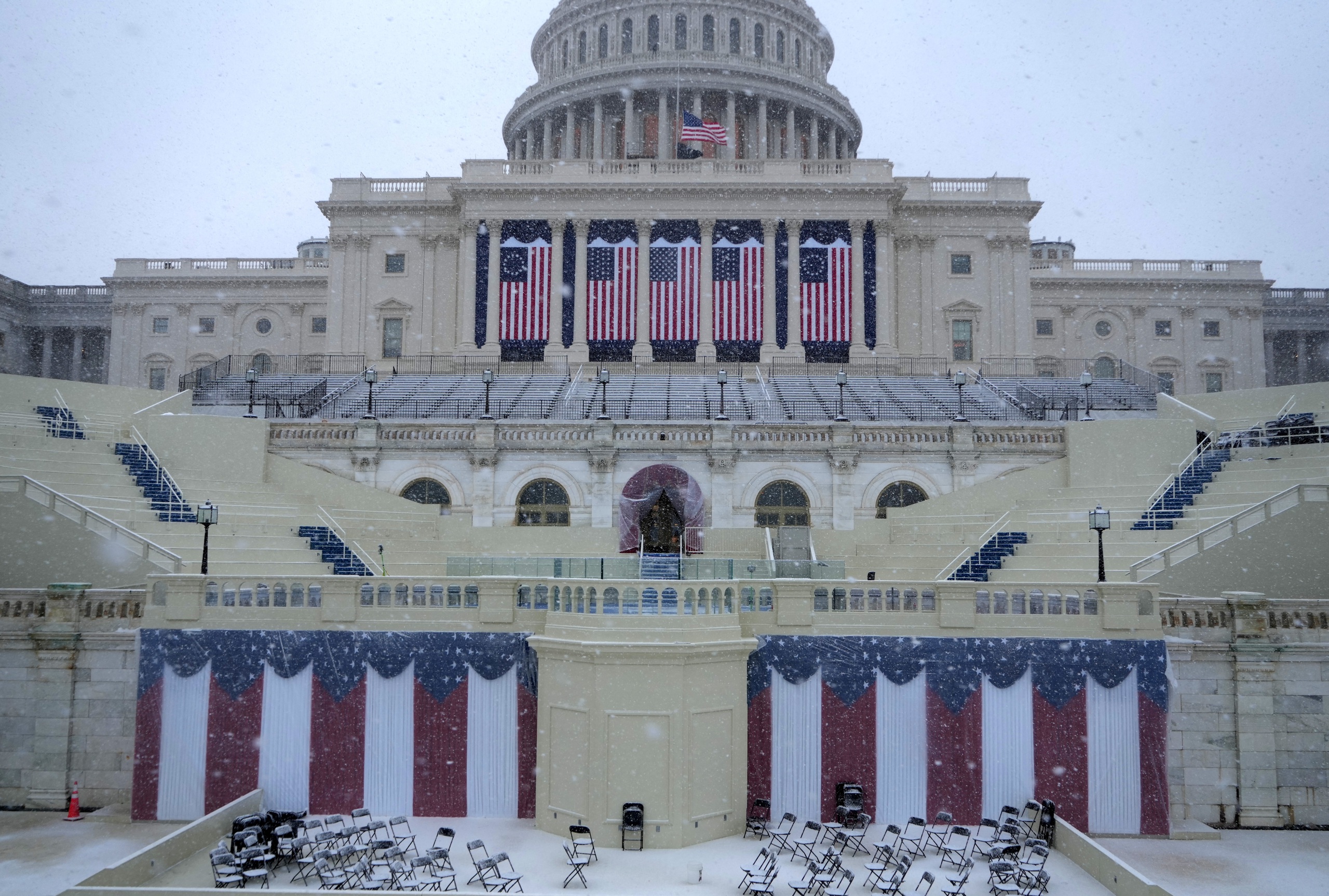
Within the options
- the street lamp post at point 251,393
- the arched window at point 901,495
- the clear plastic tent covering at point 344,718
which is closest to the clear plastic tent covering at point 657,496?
the arched window at point 901,495

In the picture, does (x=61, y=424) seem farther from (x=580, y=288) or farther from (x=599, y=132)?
(x=599, y=132)

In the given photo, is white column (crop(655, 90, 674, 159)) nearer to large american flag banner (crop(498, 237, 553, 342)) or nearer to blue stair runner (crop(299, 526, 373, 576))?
large american flag banner (crop(498, 237, 553, 342))

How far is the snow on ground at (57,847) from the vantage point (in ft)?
53.7

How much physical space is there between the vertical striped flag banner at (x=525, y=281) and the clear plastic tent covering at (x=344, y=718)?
3606 cm

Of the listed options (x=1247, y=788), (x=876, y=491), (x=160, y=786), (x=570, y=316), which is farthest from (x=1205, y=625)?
(x=570, y=316)

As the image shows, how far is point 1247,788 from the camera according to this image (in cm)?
1919

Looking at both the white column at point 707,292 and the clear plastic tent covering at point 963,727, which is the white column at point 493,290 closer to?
the white column at point 707,292

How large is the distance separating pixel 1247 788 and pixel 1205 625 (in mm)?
2945

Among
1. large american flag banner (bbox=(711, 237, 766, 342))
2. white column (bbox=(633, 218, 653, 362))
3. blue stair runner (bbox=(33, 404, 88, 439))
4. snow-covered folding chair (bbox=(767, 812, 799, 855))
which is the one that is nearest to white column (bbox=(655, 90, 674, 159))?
white column (bbox=(633, 218, 653, 362))

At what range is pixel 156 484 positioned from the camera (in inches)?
1157

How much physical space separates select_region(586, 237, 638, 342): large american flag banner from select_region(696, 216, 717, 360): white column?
343 centimetres

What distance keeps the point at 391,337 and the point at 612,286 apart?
41.0ft

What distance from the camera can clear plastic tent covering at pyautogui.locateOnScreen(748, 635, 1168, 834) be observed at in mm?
18891

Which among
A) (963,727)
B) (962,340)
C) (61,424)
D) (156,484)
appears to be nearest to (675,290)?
(962,340)
